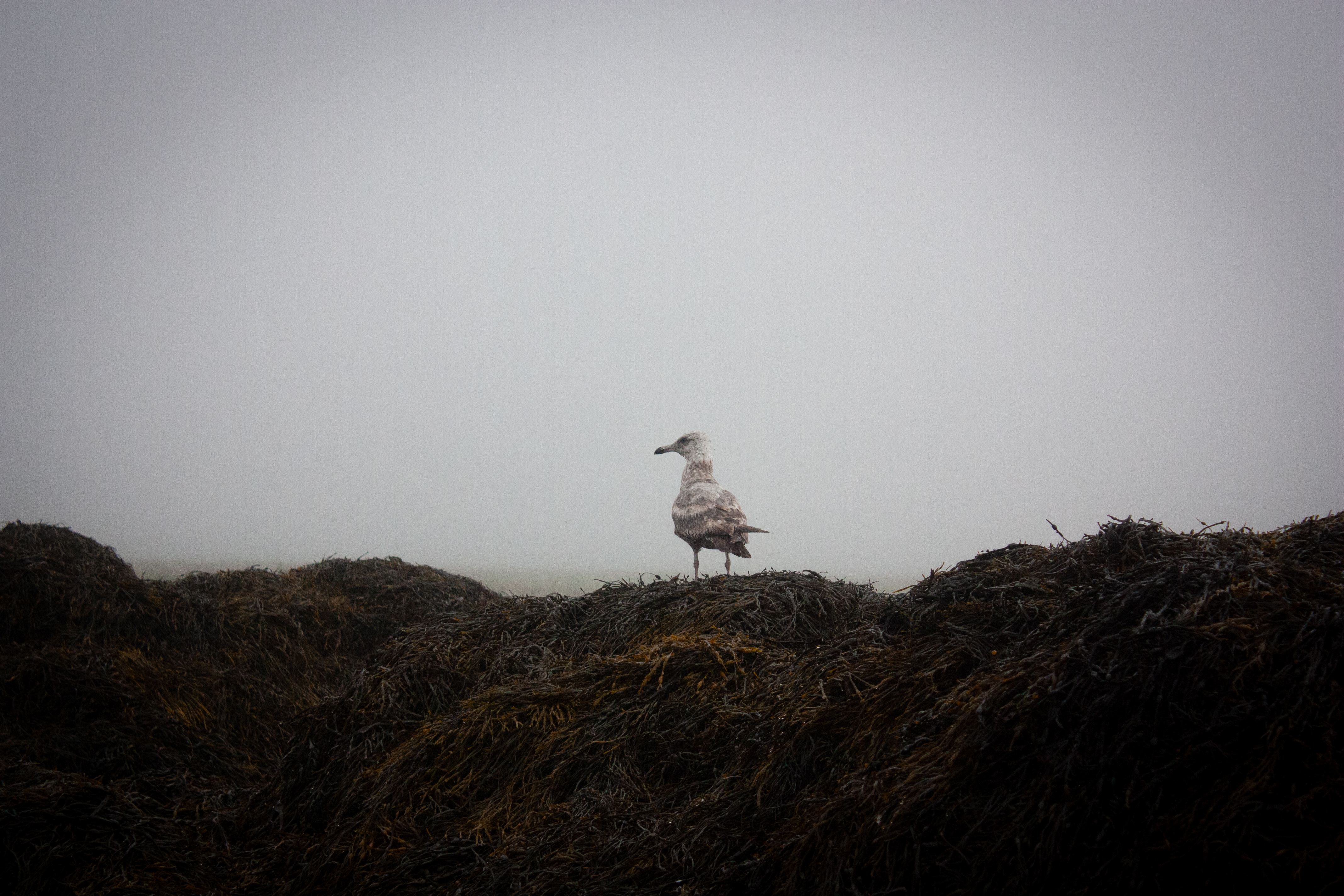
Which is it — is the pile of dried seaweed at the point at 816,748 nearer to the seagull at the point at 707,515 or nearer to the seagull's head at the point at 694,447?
the seagull at the point at 707,515

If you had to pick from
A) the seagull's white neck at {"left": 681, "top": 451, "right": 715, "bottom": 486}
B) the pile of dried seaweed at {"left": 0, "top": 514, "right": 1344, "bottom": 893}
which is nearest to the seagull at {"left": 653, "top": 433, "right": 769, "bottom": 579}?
the seagull's white neck at {"left": 681, "top": 451, "right": 715, "bottom": 486}

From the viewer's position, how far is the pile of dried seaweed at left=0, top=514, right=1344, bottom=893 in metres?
1.94

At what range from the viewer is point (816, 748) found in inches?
107

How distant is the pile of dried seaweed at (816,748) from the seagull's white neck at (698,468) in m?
2.45

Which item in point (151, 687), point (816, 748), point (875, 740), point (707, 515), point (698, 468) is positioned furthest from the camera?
point (698, 468)

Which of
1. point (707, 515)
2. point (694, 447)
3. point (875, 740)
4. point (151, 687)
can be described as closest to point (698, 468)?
point (694, 447)

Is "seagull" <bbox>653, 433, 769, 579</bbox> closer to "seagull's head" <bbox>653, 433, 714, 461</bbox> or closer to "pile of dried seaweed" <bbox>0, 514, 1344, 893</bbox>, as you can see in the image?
"seagull's head" <bbox>653, 433, 714, 461</bbox>

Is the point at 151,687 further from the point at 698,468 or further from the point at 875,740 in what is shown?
the point at 875,740

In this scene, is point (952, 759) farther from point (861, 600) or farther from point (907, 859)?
point (861, 600)

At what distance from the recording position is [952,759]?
2.22 metres

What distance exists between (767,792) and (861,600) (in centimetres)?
171

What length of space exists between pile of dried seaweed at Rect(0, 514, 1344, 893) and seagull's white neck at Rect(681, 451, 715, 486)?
2447 mm

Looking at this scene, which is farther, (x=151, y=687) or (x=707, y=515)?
(x=707, y=515)

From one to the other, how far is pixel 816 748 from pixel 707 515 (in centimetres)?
376
